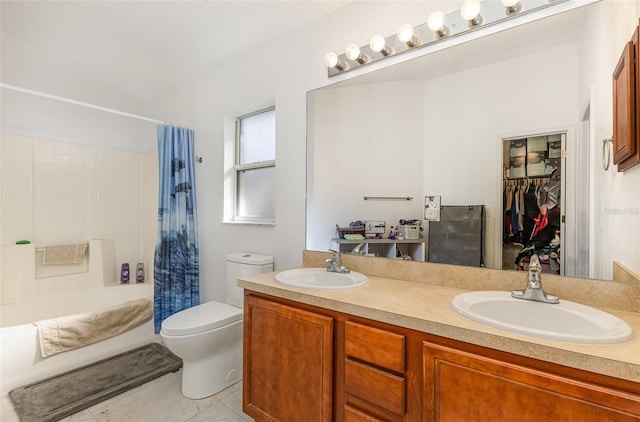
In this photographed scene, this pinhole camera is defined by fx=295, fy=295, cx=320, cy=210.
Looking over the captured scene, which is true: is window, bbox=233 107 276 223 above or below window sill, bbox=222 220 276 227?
above

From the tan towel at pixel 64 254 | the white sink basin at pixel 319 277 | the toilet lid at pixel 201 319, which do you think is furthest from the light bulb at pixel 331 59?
the tan towel at pixel 64 254

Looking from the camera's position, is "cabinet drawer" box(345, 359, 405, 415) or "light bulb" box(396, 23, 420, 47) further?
"light bulb" box(396, 23, 420, 47)

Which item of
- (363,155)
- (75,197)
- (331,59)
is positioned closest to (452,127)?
(363,155)

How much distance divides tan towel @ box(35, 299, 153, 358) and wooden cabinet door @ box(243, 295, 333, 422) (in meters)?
1.43

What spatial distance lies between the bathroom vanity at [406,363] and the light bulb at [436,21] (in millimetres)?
1159

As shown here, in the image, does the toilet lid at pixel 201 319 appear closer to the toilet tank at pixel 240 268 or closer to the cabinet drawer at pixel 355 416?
the toilet tank at pixel 240 268

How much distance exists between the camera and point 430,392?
928mm

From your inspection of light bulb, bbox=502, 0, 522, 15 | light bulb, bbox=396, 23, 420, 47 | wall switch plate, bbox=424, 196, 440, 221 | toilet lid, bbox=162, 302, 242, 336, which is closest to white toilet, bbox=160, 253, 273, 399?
toilet lid, bbox=162, 302, 242, 336

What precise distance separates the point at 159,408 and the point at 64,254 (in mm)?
1858

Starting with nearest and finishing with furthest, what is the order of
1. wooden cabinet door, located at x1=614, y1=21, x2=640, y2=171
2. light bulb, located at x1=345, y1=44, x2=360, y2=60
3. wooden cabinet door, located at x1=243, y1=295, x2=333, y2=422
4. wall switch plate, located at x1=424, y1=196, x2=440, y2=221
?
wooden cabinet door, located at x1=614, y1=21, x2=640, y2=171
wooden cabinet door, located at x1=243, y1=295, x2=333, y2=422
wall switch plate, located at x1=424, y1=196, x2=440, y2=221
light bulb, located at x1=345, y1=44, x2=360, y2=60

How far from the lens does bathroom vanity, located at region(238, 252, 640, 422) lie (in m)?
0.72

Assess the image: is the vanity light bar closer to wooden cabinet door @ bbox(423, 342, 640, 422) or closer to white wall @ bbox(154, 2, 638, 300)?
white wall @ bbox(154, 2, 638, 300)

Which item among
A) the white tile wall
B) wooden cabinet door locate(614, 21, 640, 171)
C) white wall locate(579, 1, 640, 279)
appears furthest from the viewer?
the white tile wall

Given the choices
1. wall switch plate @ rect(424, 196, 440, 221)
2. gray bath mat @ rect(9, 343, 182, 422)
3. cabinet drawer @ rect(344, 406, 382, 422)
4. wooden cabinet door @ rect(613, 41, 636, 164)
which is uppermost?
wooden cabinet door @ rect(613, 41, 636, 164)
